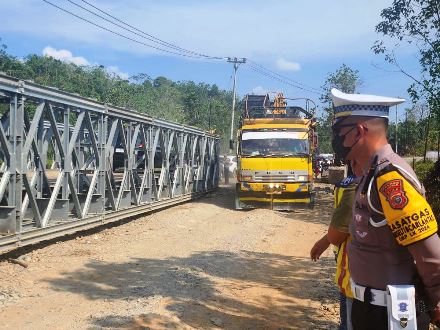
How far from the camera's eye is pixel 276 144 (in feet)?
46.1

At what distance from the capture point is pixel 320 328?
4801 millimetres

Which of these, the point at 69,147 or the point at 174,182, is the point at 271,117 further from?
the point at 69,147

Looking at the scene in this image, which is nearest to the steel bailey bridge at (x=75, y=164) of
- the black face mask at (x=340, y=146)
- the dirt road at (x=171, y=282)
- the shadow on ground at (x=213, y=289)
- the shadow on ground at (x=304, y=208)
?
the dirt road at (x=171, y=282)

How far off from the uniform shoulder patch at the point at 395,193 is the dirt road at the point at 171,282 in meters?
3.11

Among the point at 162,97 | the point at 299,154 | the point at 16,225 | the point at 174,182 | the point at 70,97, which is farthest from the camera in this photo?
the point at 162,97

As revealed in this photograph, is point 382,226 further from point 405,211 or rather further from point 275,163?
point 275,163

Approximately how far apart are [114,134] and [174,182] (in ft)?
15.8

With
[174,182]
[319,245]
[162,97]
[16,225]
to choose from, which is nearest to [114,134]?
[16,225]

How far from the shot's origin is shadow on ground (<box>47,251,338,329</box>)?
489 cm

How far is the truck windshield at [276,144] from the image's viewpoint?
1395 cm

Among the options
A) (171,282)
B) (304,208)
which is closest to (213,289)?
(171,282)

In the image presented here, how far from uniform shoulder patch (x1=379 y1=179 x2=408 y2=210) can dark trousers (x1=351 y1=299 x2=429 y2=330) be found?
487mm

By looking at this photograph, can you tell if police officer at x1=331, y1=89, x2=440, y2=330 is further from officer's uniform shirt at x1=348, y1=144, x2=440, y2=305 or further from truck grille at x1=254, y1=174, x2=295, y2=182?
truck grille at x1=254, y1=174, x2=295, y2=182

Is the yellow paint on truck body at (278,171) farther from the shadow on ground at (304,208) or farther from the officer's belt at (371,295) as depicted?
the officer's belt at (371,295)
